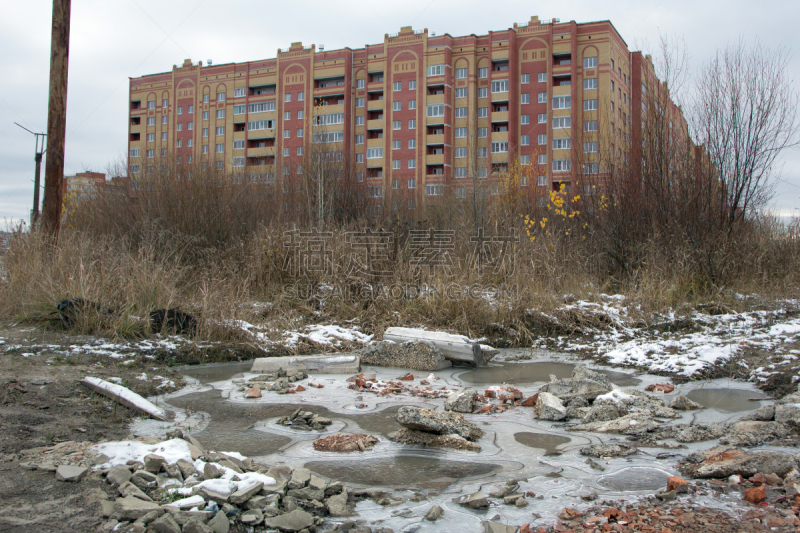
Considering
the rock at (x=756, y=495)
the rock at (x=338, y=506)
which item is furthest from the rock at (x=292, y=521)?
the rock at (x=756, y=495)

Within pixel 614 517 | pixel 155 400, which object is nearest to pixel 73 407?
pixel 155 400

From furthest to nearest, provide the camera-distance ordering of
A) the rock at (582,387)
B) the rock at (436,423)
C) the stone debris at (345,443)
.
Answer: the rock at (582,387), the rock at (436,423), the stone debris at (345,443)

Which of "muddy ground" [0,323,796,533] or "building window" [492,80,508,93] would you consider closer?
"muddy ground" [0,323,796,533]

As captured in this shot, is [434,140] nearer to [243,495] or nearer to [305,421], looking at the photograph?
[305,421]

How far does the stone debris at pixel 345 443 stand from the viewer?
3816 mm

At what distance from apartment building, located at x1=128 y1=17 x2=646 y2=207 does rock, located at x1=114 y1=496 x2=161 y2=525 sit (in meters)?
44.8

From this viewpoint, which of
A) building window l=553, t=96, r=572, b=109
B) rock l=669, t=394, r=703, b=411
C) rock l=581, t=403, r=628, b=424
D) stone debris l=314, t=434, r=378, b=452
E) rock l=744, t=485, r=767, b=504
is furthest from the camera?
building window l=553, t=96, r=572, b=109

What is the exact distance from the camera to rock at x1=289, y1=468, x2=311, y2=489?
2891 millimetres

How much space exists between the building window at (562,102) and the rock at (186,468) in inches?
2125

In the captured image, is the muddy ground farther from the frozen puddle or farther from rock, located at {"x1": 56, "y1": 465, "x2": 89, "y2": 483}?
the frozen puddle

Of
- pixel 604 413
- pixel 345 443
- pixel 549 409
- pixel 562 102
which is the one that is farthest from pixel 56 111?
pixel 562 102

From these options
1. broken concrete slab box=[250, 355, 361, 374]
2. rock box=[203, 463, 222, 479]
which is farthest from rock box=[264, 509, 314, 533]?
broken concrete slab box=[250, 355, 361, 374]

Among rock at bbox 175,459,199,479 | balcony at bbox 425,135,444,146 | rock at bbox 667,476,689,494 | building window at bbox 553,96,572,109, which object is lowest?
rock at bbox 667,476,689,494

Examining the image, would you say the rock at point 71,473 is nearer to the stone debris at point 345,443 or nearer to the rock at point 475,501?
the stone debris at point 345,443
